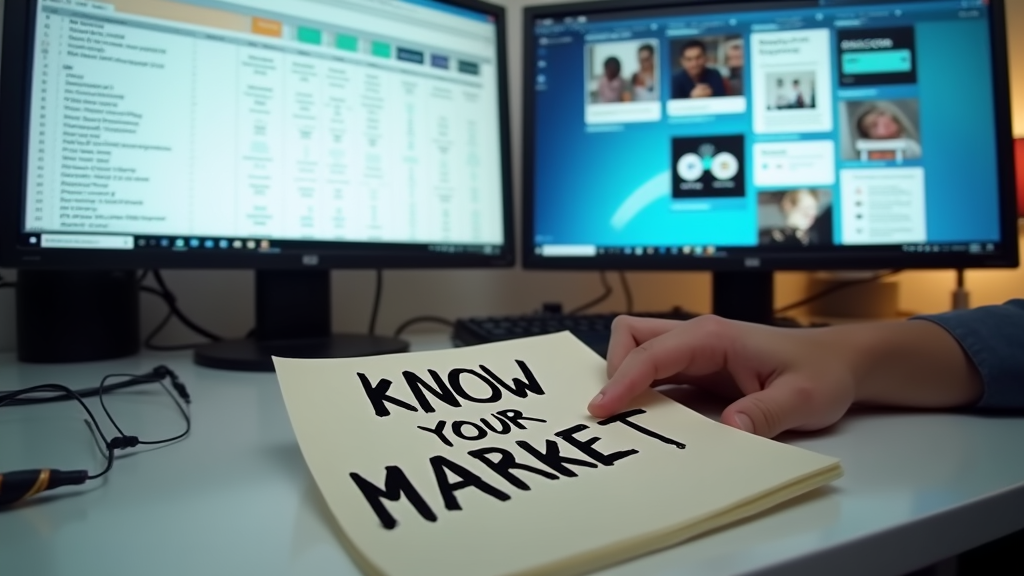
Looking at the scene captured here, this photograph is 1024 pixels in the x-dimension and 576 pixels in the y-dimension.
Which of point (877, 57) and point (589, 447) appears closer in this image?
point (589, 447)

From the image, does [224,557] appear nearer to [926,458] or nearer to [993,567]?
[926,458]

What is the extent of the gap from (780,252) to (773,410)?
49cm

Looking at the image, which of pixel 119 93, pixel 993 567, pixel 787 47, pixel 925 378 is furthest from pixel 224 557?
pixel 787 47

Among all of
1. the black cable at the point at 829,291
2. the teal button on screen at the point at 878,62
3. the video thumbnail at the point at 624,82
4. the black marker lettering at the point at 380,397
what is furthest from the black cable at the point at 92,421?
the black cable at the point at 829,291

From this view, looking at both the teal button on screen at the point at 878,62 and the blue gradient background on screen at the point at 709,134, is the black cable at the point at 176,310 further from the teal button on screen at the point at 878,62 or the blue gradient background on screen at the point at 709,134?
the teal button on screen at the point at 878,62

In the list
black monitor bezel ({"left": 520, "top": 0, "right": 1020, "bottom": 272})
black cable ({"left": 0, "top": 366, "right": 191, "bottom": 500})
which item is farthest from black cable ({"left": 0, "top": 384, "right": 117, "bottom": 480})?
black monitor bezel ({"left": 520, "top": 0, "right": 1020, "bottom": 272})

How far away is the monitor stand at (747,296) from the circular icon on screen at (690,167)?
0.49 feet

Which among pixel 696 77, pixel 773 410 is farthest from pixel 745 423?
pixel 696 77

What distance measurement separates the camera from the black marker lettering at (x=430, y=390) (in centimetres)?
36

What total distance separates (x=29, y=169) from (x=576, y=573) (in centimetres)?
64

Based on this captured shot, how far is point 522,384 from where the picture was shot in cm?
39

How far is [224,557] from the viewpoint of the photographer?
217 millimetres

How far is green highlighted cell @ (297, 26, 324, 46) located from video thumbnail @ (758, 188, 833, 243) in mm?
591

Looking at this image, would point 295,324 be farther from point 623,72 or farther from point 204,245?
point 623,72
